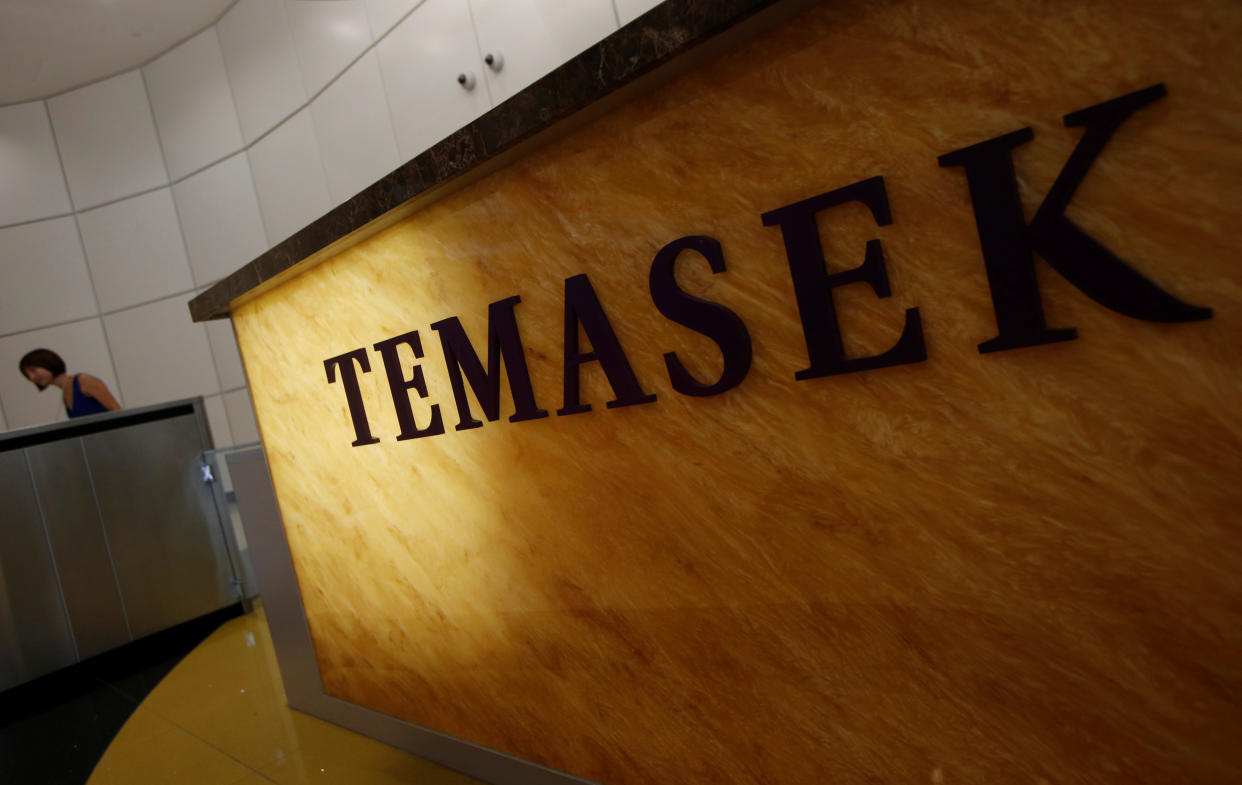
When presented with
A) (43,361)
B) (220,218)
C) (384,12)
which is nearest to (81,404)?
(43,361)

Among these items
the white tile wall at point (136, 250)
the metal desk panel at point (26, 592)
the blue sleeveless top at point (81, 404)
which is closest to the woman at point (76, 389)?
the blue sleeveless top at point (81, 404)

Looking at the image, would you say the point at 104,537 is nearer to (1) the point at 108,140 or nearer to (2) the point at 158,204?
(2) the point at 158,204

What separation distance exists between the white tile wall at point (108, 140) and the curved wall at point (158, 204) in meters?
0.01

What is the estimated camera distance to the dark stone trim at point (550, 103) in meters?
0.94

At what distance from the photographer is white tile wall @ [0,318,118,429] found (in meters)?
6.38

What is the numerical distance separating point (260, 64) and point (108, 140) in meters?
2.02

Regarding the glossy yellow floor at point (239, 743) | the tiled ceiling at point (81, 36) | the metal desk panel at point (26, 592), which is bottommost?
the glossy yellow floor at point (239, 743)

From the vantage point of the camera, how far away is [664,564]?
4.13ft

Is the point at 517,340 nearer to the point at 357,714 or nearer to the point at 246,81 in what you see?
the point at 357,714

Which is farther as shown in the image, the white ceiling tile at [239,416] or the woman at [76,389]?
the white ceiling tile at [239,416]

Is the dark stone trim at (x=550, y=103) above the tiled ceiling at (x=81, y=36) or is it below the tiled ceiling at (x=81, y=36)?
below

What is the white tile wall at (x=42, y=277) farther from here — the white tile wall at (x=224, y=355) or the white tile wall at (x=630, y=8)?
the white tile wall at (x=630, y=8)

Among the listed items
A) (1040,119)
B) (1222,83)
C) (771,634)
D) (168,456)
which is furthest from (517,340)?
(168,456)

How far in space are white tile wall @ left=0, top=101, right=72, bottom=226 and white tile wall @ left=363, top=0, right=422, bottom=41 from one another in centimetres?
381
